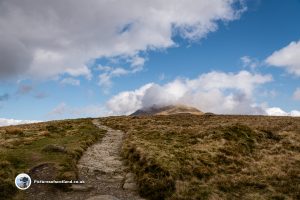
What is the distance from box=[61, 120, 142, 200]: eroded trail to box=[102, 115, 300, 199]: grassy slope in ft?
2.58

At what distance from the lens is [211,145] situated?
3219 cm

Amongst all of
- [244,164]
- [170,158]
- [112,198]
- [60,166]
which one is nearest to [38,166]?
[60,166]

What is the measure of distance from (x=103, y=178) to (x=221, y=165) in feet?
28.5

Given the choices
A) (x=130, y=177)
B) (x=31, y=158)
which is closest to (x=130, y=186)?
(x=130, y=177)

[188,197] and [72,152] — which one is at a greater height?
[72,152]

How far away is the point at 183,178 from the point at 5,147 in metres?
16.4

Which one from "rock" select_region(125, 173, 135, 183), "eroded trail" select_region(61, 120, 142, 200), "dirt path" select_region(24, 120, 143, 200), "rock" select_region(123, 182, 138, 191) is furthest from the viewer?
"rock" select_region(125, 173, 135, 183)

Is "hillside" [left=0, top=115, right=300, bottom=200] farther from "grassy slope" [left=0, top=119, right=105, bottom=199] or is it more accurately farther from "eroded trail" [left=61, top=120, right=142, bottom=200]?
"eroded trail" [left=61, top=120, right=142, bottom=200]

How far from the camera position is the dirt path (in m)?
21.0

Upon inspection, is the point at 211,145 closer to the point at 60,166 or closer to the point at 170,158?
the point at 170,158

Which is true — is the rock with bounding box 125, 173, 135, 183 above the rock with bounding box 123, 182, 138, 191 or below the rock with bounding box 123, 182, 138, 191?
above

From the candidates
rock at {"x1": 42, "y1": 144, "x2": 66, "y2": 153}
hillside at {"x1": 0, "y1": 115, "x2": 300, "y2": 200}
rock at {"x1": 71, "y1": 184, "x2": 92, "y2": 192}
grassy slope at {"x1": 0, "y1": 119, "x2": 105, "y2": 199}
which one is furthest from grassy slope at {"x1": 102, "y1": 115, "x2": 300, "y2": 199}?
rock at {"x1": 42, "y1": 144, "x2": 66, "y2": 153}

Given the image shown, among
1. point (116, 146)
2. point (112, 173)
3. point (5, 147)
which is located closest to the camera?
point (112, 173)

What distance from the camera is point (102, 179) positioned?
24219mm
